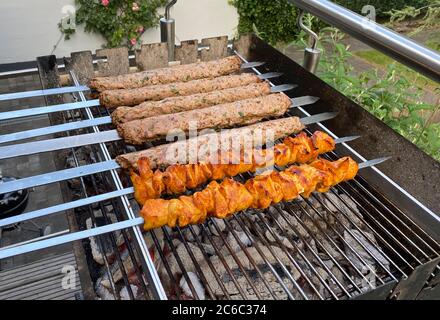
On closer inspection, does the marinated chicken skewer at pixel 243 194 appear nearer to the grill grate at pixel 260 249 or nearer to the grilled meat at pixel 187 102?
the grill grate at pixel 260 249

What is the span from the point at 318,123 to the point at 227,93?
0.73m

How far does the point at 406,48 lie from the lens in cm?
170

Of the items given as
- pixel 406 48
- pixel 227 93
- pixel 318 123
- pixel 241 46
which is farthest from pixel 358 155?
pixel 241 46

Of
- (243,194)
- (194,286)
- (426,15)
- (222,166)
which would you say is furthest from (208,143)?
(426,15)

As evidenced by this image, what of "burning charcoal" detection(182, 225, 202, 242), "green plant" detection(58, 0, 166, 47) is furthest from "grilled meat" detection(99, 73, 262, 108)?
"green plant" detection(58, 0, 166, 47)

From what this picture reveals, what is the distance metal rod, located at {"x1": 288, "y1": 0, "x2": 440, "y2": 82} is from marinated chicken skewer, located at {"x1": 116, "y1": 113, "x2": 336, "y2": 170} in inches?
28.8

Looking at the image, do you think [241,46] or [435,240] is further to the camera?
[241,46]

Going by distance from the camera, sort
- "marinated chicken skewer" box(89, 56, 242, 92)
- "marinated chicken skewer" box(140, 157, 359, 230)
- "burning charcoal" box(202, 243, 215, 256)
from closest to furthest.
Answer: "marinated chicken skewer" box(140, 157, 359, 230), "burning charcoal" box(202, 243, 215, 256), "marinated chicken skewer" box(89, 56, 242, 92)

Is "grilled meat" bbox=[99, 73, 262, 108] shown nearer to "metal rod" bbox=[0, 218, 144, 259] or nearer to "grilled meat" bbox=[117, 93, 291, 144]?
"grilled meat" bbox=[117, 93, 291, 144]

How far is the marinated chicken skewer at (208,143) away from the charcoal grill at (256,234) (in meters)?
0.17

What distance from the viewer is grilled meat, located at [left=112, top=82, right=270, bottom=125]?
8.16 ft
